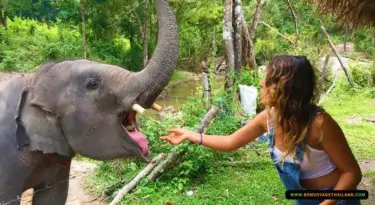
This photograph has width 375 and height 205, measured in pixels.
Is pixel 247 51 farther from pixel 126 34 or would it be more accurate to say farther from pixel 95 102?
pixel 126 34

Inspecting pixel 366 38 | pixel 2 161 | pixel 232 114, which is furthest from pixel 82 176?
pixel 366 38

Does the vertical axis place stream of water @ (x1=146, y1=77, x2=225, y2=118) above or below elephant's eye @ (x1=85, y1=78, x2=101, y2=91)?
below

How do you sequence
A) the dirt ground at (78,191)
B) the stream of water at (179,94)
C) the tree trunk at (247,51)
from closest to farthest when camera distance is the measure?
the dirt ground at (78,191) < the tree trunk at (247,51) < the stream of water at (179,94)

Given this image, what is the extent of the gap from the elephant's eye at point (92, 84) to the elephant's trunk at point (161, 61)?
234mm

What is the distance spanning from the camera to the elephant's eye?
231cm

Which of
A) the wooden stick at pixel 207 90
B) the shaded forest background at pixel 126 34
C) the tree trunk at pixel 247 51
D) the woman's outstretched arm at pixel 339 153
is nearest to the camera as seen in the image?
the woman's outstretched arm at pixel 339 153

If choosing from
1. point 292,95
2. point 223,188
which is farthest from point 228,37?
point 292,95

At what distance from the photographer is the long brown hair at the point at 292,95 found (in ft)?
6.22

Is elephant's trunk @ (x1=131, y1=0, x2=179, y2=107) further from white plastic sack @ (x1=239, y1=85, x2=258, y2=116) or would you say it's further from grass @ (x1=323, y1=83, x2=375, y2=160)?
grass @ (x1=323, y1=83, x2=375, y2=160)

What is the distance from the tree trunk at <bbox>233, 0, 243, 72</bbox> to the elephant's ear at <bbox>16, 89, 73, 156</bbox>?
4540 mm

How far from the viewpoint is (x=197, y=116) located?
6.03m

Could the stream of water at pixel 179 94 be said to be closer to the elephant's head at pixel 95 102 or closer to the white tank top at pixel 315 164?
the elephant's head at pixel 95 102

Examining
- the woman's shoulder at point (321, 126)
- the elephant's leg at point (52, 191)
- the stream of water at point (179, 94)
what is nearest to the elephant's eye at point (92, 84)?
the elephant's leg at point (52, 191)

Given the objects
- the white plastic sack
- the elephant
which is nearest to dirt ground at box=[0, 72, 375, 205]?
the white plastic sack
